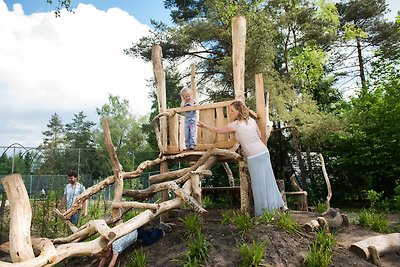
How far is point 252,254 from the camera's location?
436cm

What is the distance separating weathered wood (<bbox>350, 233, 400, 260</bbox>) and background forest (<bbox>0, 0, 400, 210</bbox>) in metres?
5.38

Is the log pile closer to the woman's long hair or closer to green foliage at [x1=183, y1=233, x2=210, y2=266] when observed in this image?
green foliage at [x1=183, y1=233, x2=210, y2=266]

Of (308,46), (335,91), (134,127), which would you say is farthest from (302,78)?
(134,127)

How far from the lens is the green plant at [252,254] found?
4309 mm

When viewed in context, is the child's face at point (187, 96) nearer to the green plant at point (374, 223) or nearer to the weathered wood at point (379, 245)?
the weathered wood at point (379, 245)

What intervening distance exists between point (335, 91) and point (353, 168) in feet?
21.1

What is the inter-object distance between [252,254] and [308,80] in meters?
13.8

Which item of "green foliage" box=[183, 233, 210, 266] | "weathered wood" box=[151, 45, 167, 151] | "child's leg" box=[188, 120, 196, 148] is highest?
"weathered wood" box=[151, 45, 167, 151]

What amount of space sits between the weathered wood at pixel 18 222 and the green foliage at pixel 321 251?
313 centimetres

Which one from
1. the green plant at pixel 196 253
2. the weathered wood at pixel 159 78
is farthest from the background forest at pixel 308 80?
the green plant at pixel 196 253

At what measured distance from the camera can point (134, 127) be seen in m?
43.3

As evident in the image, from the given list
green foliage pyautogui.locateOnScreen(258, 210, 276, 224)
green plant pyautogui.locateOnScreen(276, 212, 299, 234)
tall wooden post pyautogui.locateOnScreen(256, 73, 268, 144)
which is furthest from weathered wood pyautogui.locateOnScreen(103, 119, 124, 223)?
tall wooden post pyautogui.locateOnScreen(256, 73, 268, 144)

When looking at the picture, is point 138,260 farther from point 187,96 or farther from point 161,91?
point 161,91

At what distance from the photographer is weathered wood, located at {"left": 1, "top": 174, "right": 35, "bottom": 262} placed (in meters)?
3.05
